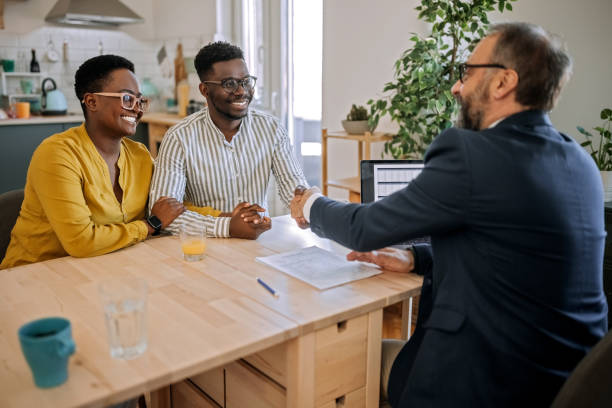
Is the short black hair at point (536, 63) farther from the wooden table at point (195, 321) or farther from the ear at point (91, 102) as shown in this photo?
the ear at point (91, 102)

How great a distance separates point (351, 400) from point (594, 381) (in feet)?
2.02

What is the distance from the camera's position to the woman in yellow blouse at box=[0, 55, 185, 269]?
1621mm

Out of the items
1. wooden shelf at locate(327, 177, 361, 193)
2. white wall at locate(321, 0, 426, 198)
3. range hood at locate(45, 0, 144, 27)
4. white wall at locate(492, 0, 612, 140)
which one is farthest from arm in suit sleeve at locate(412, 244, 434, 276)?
range hood at locate(45, 0, 144, 27)

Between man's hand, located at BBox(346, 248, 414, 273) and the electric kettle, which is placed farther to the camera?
the electric kettle

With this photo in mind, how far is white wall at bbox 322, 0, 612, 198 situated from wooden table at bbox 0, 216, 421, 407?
1.93m

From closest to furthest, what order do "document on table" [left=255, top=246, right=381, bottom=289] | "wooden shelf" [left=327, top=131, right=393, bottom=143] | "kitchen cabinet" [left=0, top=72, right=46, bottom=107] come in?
1. "document on table" [left=255, top=246, right=381, bottom=289]
2. "wooden shelf" [left=327, top=131, right=393, bottom=143]
3. "kitchen cabinet" [left=0, top=72, right=46, bottom=107]

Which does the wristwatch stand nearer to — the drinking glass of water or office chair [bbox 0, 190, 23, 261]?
office chair [bbox 0, 190, 23, 261]

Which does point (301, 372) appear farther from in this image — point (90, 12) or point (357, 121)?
point (90, 12)

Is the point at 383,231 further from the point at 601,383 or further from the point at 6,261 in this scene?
the point at 6,261

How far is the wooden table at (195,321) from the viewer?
0.97 metres

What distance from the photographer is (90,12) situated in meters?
4.89

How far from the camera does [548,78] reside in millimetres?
1206

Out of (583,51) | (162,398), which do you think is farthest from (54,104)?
(583,51)

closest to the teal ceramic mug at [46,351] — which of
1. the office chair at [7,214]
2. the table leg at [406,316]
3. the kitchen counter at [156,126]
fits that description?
the office chair at [7,214]
